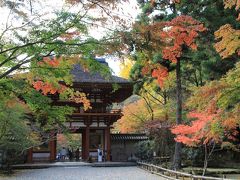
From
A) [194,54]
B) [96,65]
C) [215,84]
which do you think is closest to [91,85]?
[194,54]

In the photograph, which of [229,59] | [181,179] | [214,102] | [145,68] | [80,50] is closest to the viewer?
[80,50]

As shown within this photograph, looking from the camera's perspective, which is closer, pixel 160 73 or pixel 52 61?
pixel 52 61

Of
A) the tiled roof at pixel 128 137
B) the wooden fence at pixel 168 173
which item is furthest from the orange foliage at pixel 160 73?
the tiled roof at pixel 128 137

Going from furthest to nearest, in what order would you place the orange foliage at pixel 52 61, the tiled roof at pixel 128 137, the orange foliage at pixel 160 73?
1. the tiled roof at pixel 128 137
2. the orange foliage at pixel 160 73
3. the orange foliage at pixel 52 61

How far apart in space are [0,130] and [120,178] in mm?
6053

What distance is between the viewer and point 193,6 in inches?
768

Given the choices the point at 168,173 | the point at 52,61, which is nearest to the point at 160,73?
the point at 52,61

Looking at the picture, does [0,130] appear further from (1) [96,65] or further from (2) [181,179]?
(1) [96,65]

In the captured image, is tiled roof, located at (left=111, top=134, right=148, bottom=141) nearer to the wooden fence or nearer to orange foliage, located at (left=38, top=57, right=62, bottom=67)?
the wooden fence

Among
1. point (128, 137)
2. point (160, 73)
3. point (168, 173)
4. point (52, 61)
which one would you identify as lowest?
point (168, 173)

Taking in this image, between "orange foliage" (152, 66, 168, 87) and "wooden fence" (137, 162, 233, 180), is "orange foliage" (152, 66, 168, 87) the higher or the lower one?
the higher one

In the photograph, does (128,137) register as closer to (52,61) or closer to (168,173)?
(168,173)

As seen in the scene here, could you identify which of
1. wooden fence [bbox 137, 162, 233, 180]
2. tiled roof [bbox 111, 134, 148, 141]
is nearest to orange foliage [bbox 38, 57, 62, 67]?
wooden fence [bbox 137, 162, 233, 180]

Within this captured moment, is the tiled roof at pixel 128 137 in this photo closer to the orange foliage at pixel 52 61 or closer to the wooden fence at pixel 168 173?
the wooden fence at pixel 168 173
